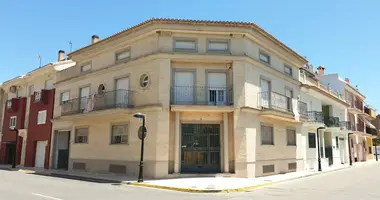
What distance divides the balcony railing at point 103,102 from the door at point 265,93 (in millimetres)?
7734

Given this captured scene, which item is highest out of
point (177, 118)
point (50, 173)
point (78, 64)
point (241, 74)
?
point (78, 64)

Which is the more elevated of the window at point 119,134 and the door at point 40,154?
the window at point 119,134

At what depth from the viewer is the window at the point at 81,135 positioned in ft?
64.4

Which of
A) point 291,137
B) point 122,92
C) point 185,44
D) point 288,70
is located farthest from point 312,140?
point 122,92

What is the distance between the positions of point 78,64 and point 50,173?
7759 millimetres

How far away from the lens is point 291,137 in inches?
807

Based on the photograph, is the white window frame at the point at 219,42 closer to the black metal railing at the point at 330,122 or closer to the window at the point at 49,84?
the window at the point at 49,84

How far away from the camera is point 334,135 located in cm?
2912

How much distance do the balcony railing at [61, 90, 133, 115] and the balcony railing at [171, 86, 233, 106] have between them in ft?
9.73

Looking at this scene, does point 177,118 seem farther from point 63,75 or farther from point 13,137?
point 13,137

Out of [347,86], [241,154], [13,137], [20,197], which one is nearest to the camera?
[20,197]

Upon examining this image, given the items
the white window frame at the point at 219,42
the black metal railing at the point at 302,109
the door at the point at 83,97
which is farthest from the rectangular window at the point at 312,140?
the door at the point at 83,97

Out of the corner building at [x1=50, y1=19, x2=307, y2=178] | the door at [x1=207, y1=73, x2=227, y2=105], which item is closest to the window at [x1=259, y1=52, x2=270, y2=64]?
the corner building at [x1=50, y1=19, x2=307, y2=178]

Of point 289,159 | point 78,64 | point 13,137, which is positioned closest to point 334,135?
point 289,159
